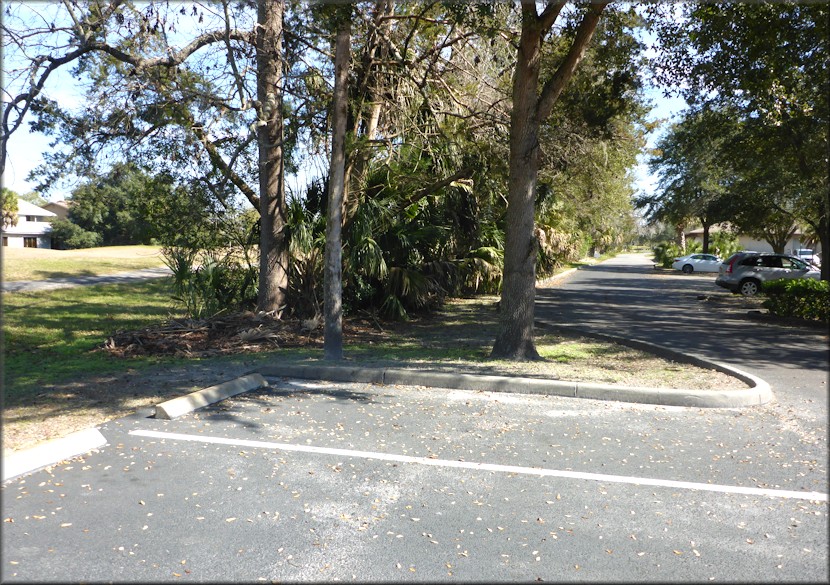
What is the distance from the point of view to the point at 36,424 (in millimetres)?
6422

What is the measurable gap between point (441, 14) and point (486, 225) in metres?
8.14

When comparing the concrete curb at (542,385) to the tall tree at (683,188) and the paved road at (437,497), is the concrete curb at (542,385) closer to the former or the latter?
the paved road at (437,497)

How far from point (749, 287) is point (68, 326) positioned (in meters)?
22.2

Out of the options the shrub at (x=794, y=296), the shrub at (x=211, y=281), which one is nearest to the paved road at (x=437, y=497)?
the shrub at (x=211, y=281)

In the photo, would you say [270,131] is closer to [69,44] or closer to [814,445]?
[69,44]

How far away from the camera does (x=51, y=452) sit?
5426 millimetres

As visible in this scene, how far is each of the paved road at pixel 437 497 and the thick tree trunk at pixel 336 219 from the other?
110 inches

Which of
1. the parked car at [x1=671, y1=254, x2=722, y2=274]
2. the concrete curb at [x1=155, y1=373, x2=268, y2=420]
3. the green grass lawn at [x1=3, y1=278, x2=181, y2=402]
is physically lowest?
the green grass lawn at [x1=3, y1=278, x2=181, y2=402]

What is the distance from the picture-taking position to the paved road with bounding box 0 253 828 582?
379cm

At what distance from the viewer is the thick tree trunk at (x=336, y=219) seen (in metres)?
10.0

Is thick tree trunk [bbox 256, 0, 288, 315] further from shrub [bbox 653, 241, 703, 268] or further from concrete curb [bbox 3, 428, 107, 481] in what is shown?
shrub [bbox 653, 241, 703, 268]

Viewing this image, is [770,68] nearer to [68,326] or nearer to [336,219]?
[336,219]

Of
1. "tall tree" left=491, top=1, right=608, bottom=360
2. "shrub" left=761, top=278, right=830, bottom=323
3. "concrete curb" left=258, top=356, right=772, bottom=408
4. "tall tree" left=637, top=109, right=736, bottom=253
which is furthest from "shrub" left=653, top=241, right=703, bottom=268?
"concrete curb" left=258, top=356, right=772, bottom=408

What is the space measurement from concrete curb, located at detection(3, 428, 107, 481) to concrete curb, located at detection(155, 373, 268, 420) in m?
0.80
